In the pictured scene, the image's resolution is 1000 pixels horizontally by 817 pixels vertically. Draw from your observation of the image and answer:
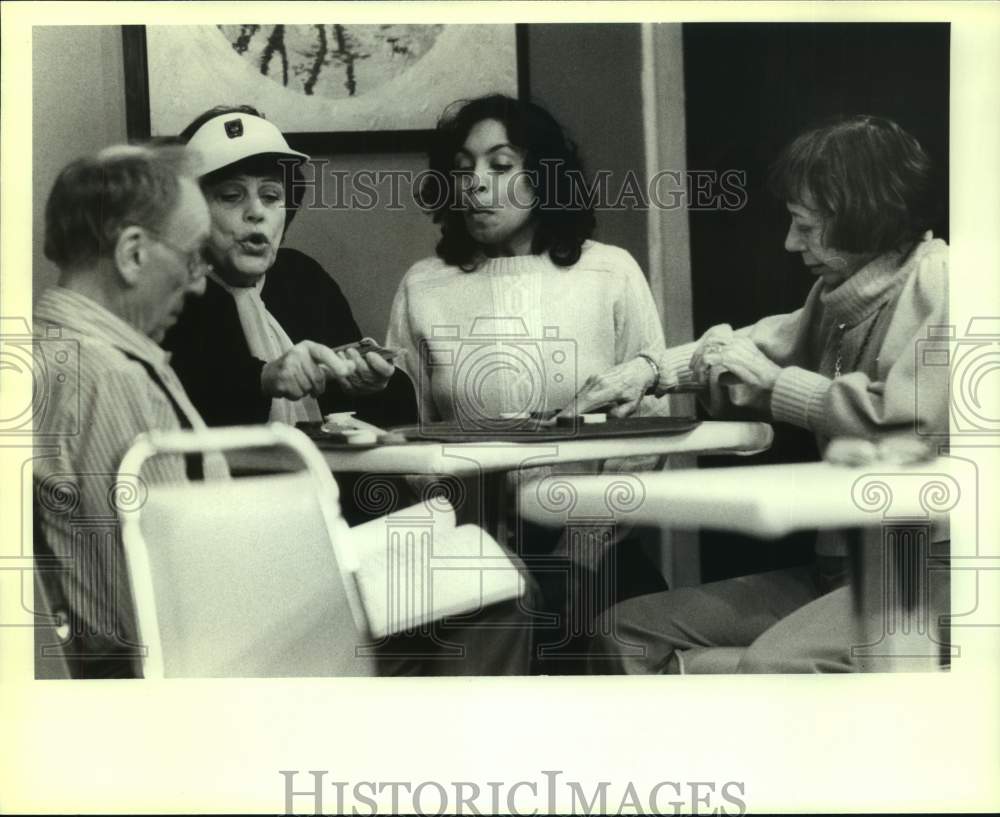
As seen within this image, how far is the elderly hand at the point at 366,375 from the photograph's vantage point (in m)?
3.12

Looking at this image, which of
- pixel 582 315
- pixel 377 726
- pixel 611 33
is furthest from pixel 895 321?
pixel 377 726

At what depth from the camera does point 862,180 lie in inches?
123

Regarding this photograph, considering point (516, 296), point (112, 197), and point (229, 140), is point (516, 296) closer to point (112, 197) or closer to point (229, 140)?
point (229, 140)

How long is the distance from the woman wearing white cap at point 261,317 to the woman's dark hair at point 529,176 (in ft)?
1.13

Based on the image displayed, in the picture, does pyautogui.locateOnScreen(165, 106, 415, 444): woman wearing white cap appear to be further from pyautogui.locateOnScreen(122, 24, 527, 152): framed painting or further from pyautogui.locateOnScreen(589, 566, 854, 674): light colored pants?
pyautogui.locateOnScreen(589, 566, 854, 674): light colored pants

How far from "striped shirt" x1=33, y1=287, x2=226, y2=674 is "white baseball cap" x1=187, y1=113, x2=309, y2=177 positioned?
18.8 inches

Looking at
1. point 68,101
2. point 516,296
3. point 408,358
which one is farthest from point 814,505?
point 68,101

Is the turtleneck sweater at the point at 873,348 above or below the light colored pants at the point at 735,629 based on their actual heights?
above

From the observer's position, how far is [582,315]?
3141 mm

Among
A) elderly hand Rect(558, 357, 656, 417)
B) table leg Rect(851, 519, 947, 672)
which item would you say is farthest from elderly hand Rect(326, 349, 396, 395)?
table leg Rect(851, 519, 947, 672)

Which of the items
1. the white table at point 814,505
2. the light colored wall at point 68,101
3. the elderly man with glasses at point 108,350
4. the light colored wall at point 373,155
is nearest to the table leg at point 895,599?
the white table at point 814,505

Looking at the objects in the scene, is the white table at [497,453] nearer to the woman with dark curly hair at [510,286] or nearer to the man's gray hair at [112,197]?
the woman with dark curly hair at [510,286]

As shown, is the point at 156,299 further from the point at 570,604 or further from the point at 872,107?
the point at 872,107

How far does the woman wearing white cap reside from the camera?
309cm
